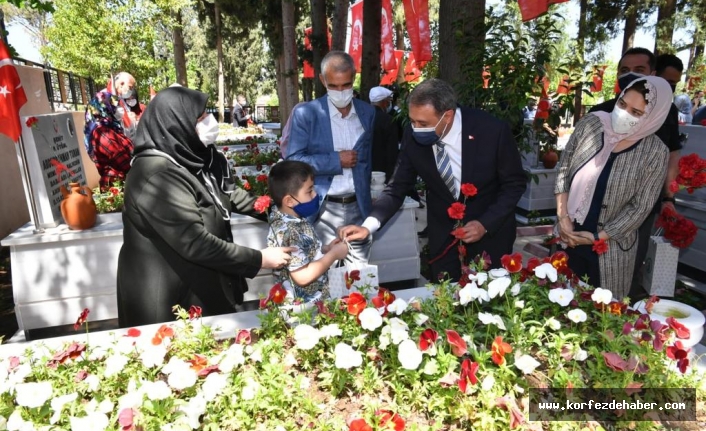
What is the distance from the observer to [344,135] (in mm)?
3316

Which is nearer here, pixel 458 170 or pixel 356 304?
pixel 356 304

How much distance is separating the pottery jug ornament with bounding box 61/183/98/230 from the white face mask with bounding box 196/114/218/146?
1.93 m

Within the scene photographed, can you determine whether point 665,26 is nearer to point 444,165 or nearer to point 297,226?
point 444,165

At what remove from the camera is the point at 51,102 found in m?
8.26

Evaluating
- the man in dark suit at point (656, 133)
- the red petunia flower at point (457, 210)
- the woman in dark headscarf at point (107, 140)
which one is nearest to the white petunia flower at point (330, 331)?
the red petunia flower at point (457, 210)

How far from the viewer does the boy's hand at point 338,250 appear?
7.67 feet

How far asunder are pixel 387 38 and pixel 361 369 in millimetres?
13896

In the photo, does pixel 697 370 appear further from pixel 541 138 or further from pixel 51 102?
pixel 51 102

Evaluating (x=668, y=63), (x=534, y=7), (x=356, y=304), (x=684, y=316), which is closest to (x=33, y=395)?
→ (x=356, y=304)

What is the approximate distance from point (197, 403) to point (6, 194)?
6.73m

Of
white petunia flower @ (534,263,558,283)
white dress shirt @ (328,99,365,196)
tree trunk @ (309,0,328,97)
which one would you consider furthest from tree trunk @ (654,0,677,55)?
white petunia flower @ (534,263,558,283)

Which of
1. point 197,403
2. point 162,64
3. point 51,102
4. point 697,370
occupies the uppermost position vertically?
point 162,64

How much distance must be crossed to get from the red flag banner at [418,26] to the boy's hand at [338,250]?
970 centimetres

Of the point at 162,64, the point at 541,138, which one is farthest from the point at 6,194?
the point at 162,64
